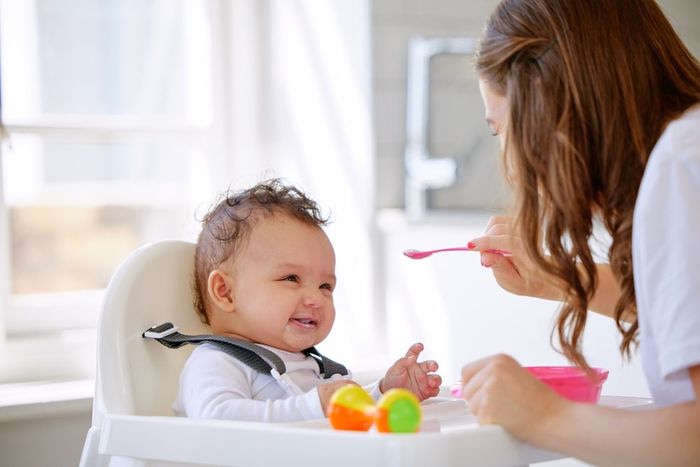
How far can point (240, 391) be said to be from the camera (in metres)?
1.23

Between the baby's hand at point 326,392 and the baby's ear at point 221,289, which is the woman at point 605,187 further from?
the baby's ear at point 221,289

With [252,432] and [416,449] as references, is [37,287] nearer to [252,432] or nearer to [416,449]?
[252,432]

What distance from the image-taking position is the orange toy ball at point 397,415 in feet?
2.98

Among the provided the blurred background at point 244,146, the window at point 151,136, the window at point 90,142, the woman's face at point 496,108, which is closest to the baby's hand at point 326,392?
the woman's face at point 496,108

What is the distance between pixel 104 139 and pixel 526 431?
1715 millimetres

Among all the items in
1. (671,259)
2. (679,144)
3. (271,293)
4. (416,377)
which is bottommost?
(416,377)

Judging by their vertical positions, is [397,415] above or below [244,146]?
below

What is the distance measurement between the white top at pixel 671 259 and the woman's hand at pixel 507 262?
378mm

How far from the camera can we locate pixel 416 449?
87 cm

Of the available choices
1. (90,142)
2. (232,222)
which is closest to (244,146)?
(90,142)

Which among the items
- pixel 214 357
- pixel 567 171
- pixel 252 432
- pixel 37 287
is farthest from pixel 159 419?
pixel 37 287

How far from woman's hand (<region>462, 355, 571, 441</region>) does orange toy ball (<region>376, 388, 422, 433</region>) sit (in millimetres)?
81

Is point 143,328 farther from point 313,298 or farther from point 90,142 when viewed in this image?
point 90,142

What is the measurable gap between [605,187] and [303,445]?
0.44 m
